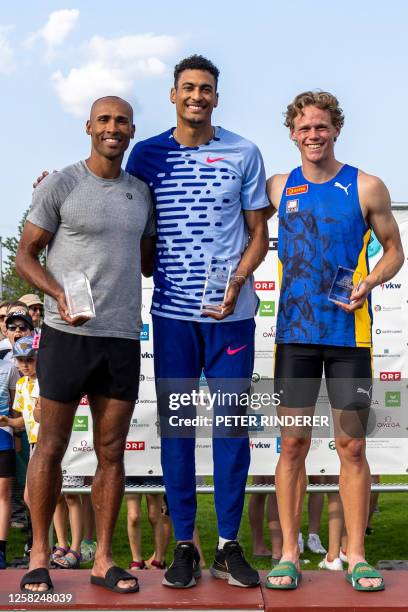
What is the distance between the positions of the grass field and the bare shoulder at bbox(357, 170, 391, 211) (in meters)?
3.80

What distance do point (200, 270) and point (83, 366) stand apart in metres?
0.70

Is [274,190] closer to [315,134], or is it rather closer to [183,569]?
[315,134]

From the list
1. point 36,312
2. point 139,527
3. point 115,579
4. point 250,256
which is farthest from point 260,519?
point 250,256

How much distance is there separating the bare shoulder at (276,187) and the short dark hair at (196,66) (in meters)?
0.54

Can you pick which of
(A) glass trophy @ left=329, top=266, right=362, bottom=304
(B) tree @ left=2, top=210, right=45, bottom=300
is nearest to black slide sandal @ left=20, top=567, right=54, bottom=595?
(A) glass trophy @ left=329, top=266, right=362, bottom=304

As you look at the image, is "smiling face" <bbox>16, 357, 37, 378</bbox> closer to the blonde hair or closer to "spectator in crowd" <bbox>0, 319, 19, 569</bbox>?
"spectator in crowd" <bbox>0, 319, 19, 569</bbox>

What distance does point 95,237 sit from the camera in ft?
13.4

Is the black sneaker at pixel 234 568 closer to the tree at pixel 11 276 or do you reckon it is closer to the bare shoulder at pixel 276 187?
Result: the bare shoulder at pixel 276 187

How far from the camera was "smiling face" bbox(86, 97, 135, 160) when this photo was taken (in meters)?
4.13

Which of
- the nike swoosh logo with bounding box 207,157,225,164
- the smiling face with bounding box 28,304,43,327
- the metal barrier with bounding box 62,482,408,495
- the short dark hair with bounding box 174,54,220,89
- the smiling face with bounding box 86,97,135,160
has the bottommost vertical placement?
the metal barrier with bounding box 62,482,408,495

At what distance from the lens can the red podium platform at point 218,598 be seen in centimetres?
397

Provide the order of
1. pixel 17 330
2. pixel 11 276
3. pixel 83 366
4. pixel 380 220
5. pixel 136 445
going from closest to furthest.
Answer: pixel 83 366
pixel 380 220
pixel 136 445
pixel 17 330
pixel 11 276

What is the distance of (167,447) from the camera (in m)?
4.36

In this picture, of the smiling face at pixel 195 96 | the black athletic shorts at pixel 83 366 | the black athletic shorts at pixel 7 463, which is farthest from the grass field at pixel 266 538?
the smiling face at pixel 195 96
